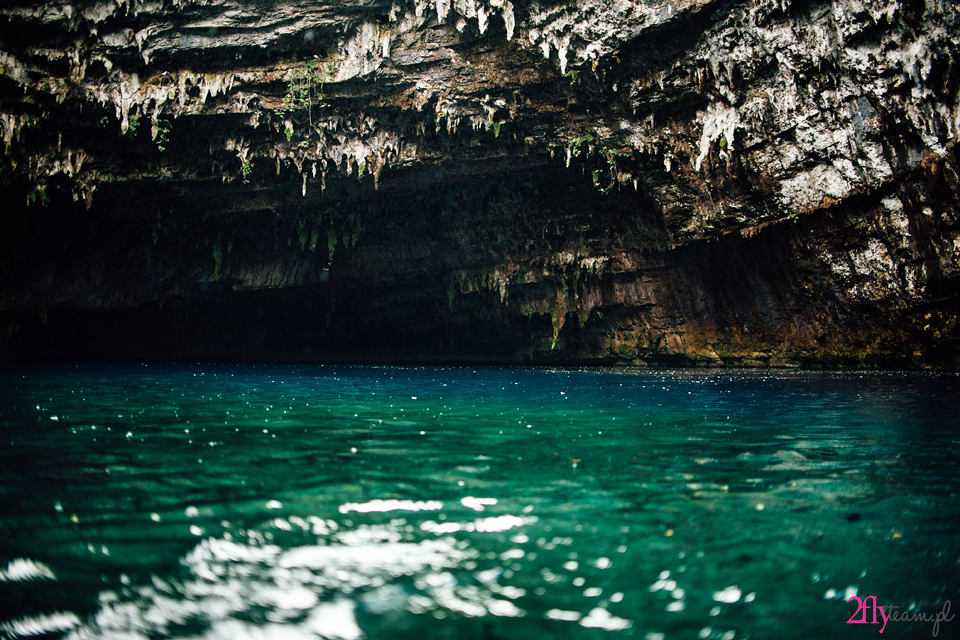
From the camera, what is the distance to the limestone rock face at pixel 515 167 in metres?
14.2

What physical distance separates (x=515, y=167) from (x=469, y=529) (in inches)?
673

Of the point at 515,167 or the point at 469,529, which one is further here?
the point at 515,167

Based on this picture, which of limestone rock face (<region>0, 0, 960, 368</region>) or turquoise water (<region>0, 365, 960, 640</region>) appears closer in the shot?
turquoise water (<region>0, 365, 960, 640</region>)

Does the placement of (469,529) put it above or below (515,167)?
below

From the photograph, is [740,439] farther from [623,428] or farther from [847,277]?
[847,277]

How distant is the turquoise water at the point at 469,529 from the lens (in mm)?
2518

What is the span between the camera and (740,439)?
21.5 ft

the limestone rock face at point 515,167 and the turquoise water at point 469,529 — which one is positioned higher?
the limestone rock face at point 515,167

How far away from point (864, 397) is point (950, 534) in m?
8.65

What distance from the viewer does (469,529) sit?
3.48 m

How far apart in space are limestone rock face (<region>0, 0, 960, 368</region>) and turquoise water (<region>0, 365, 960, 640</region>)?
10.8 m

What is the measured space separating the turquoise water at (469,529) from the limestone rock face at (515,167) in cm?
1080

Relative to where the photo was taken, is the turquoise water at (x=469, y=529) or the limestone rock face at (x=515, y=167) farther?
the limestone rock face at (x=515, y=167)

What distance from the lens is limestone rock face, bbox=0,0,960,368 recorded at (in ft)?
46.6
